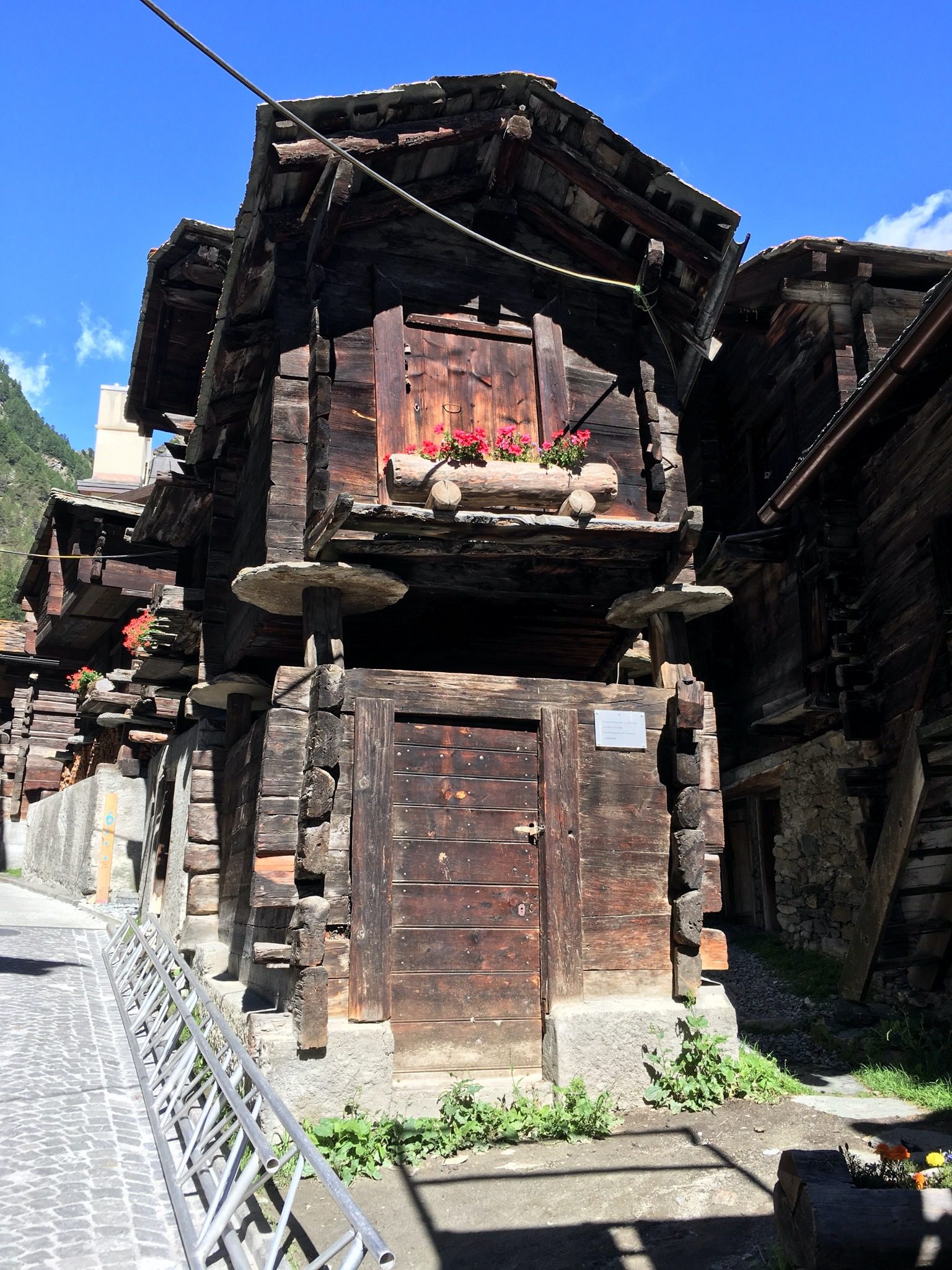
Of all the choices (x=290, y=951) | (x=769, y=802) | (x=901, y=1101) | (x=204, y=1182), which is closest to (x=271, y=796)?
(x=290, y=951)

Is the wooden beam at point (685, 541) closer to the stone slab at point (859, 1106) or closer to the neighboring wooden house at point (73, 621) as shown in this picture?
the stone slab at point (859, 1106)

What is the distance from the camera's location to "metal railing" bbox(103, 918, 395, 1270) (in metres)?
3.28

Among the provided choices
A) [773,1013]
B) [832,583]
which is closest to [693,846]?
[773,1013]

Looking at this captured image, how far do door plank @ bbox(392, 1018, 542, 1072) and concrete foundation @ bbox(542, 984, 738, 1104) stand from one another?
0.47 ft

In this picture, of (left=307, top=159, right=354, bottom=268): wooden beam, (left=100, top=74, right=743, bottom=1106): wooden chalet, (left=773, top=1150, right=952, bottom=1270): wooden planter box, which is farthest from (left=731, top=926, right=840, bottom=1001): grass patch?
(left=307, top=159, right=354, bottom=268): wooden beam

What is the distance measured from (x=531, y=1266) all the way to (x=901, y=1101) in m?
3.42

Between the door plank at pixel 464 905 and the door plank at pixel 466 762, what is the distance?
79cm

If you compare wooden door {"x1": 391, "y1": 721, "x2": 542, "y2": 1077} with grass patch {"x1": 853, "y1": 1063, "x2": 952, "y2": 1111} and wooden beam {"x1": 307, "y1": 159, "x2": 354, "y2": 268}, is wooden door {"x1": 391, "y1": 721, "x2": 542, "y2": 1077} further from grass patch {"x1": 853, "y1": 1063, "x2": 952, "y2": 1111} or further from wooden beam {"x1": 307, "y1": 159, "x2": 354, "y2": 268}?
wooden beam {"x1": 307, "y1": 159, "x2": 354, "y2": 268}

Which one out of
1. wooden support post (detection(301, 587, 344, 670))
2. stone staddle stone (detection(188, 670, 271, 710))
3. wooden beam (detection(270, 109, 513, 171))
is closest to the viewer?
wooden support post (detection(301, 587, 344, 670))

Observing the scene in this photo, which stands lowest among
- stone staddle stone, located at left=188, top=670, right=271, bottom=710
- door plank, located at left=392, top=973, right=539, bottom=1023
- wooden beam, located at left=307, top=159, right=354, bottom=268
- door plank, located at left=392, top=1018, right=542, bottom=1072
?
door plank, located at left=392, top=1018, right=542, bottom=1072

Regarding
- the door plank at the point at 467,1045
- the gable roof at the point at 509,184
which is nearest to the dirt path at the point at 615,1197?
the door plank at the point at 467,1045

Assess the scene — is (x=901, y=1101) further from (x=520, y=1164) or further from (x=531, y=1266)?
(x=531, y=1266)

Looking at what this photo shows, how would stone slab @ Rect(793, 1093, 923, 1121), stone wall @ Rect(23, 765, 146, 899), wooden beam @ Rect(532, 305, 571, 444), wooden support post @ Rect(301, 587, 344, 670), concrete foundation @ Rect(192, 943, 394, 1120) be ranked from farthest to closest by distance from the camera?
1. stone wall @ Rect(23, 765, 146, 899)
2. wooden beam @ Rect(532, 305, 571, 444)
3. wooden support post @ Rect(301, 587, 344, 670)
4. stone slab @ Rect(793, 1093, 923, 1121)
5. concrete foundation @ Rect(192, 943, 394, 1120)

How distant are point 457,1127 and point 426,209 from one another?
5828 millimetres
